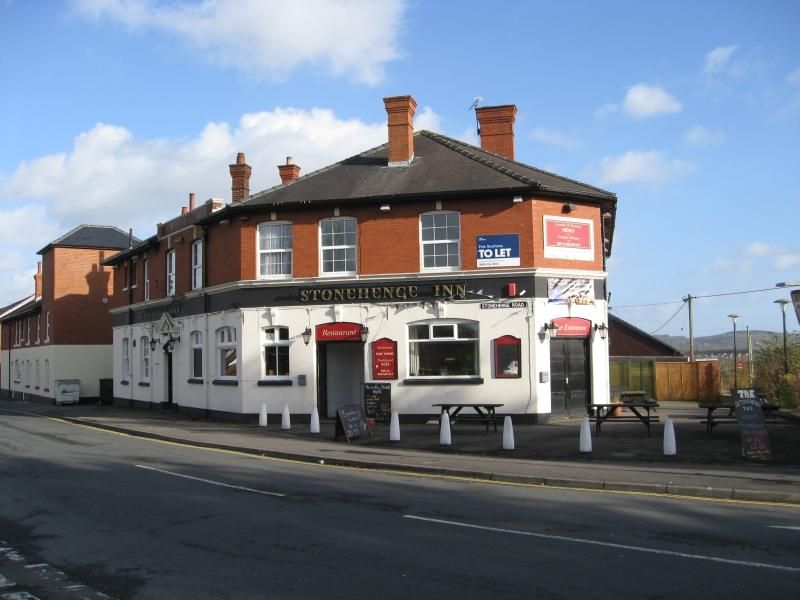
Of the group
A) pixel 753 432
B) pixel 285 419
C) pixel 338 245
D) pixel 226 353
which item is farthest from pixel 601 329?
pixel 226 353

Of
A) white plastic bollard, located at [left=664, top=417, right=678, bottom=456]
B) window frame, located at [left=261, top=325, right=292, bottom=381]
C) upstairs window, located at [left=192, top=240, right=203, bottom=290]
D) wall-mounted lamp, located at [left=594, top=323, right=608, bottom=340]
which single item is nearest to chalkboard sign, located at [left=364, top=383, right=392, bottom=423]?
window frame, located at [left=261, top=325, right=292, bottom=381]

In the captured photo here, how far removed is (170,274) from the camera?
2962 cm

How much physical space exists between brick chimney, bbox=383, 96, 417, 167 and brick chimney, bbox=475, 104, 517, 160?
3578 mm

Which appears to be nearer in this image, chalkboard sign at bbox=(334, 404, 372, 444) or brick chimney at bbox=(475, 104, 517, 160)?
chalkboard sign at bbox=(334, 404, 372, 444)

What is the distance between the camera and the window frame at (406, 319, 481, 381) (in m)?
21.6

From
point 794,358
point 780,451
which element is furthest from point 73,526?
point 794,358

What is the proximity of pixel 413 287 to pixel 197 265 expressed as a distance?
9426mm

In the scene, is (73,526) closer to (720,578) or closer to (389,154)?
(720,578)

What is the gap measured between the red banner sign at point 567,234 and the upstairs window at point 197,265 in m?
12.6

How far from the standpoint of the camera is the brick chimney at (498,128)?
1040 inches

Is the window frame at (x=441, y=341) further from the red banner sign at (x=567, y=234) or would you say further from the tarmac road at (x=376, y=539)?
the tarmac road at (x=376, y=539)

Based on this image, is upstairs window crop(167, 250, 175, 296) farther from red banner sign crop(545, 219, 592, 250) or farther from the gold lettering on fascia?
red banner sign crop(545, 219, 592, 250)

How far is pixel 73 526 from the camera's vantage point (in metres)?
9.18

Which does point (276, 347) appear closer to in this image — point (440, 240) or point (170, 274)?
point (440, 240)
